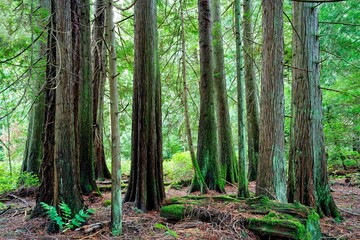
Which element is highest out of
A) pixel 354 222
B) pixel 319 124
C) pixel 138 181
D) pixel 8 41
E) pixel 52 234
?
pixel 8 41

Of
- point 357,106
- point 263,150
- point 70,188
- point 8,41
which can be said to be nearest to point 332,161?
point 357,106

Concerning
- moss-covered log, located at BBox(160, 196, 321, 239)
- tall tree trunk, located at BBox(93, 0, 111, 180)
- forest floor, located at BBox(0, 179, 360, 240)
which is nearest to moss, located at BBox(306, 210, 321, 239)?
moss-covered log, located at BBox(160, 196, 321, 239)

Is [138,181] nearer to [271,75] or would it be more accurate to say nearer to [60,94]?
[60,94]

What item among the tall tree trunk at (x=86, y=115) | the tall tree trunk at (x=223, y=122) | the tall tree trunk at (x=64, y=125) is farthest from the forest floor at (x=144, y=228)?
the tall tree trunk at (x=223, y=122)

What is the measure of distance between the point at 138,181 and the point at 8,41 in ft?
11.2

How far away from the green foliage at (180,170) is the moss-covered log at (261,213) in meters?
4.88

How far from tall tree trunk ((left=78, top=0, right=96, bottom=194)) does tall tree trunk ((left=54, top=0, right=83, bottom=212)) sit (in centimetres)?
229

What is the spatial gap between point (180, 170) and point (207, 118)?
11.1ft

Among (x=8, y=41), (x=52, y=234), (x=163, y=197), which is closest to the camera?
(x=52, y=234)

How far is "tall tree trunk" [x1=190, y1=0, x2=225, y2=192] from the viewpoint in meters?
7.39

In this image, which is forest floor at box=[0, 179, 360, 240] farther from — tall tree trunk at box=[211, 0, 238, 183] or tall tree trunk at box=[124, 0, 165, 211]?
tall tree trunk at box=[211, 0, 238, 183]

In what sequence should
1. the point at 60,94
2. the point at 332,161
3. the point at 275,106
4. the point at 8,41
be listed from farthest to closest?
the point at 332,161, the point at 275,106, the point at 8,41, the point at 60,94

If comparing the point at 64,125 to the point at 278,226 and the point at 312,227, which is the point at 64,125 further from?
the point at 312,227

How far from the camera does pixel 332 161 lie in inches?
421
